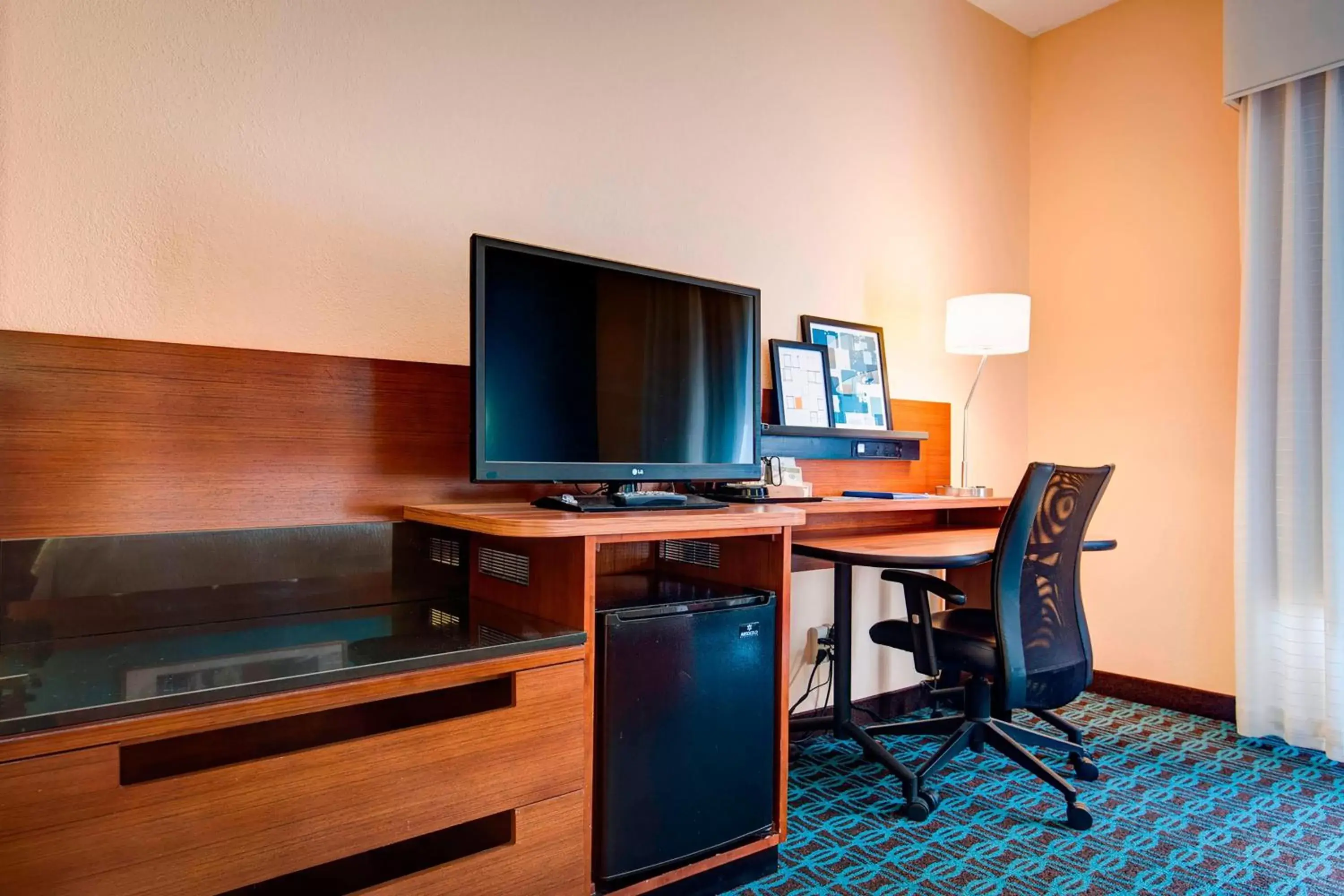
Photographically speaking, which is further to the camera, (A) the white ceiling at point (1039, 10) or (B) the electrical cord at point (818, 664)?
(A) the white ceiling at point (1039, 10)

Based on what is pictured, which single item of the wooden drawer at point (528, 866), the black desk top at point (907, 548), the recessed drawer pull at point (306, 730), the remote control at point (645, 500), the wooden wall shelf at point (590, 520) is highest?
the remote control at point (645, 500)

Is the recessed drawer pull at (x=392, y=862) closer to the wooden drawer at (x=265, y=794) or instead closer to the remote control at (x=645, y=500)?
the wooden drawer at (x=265, y=794)

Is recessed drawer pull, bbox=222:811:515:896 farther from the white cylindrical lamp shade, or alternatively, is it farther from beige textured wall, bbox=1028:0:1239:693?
beige textured wall, bbox=1028:0:1239:693

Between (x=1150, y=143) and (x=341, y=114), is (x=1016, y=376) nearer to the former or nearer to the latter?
(x=1150, y=143)

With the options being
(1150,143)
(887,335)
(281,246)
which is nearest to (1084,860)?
(887,335)

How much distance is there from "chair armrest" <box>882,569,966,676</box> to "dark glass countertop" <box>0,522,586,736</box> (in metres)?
1.09

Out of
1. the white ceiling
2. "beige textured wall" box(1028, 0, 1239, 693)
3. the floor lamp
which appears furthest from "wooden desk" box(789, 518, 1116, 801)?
the white ceiling

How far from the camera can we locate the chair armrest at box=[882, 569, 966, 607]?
1.98 metres

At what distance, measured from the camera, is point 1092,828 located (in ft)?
6.66

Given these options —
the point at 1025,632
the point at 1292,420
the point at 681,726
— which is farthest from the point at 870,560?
the point at 1292,420

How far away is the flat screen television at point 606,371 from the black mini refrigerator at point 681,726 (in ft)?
1.12

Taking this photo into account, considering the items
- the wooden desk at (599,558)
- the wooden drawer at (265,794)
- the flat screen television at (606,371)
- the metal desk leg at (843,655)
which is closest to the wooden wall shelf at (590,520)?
the wooden desk at (599,558)

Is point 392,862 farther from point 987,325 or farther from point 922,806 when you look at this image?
point 987,325

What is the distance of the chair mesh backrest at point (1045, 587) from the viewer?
80.4 inches
